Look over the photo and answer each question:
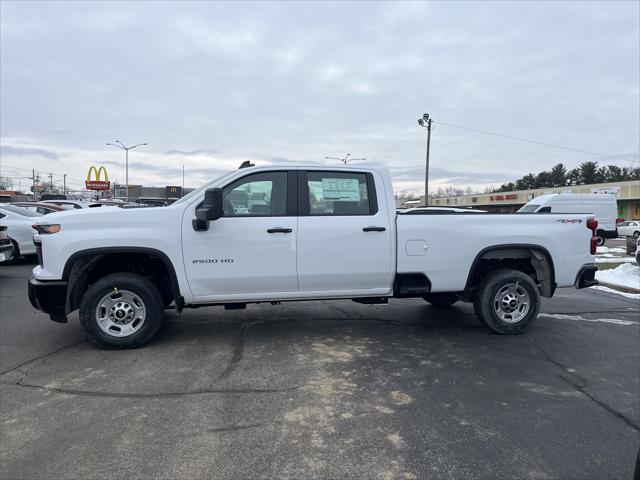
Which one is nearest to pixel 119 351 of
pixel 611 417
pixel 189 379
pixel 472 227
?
pixel 189 379

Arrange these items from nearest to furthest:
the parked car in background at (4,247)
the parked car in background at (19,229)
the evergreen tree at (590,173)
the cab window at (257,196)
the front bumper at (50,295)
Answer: the front bumper at (50,295)
the cab window at (257,196)
the parked car in background at (4,247)
the parked car in background at (19,229)
the evergreen tree at (590,173)

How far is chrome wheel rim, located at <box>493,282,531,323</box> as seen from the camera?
5867 mm

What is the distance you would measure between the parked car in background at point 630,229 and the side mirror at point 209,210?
31.9 metres

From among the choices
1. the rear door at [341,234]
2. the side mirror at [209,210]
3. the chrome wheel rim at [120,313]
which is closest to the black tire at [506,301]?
the rear door at [341,234]

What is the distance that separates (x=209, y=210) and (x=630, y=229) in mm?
34524

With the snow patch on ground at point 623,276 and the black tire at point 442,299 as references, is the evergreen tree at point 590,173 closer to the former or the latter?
the snow patch on ground at point 623,276

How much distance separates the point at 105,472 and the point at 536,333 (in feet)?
17.3

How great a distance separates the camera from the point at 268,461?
9.76 ft

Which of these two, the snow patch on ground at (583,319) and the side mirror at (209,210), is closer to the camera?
the side mirror at (209,210)

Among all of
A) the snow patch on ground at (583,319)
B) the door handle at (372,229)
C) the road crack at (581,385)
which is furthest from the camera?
the snow patch on ground at (583,319)

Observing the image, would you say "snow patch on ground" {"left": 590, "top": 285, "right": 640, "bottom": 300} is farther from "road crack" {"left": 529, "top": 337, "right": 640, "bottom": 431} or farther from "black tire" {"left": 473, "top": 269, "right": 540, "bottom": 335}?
"road crack" {"left": 529, "top": 337, "right": 640, "bottom": 431}

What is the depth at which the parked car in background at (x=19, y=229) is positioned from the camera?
11961mm

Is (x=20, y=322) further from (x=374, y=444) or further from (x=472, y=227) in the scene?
(x=472, y=227)

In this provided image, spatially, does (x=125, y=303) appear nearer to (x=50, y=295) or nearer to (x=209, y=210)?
(x=50, y=295)
